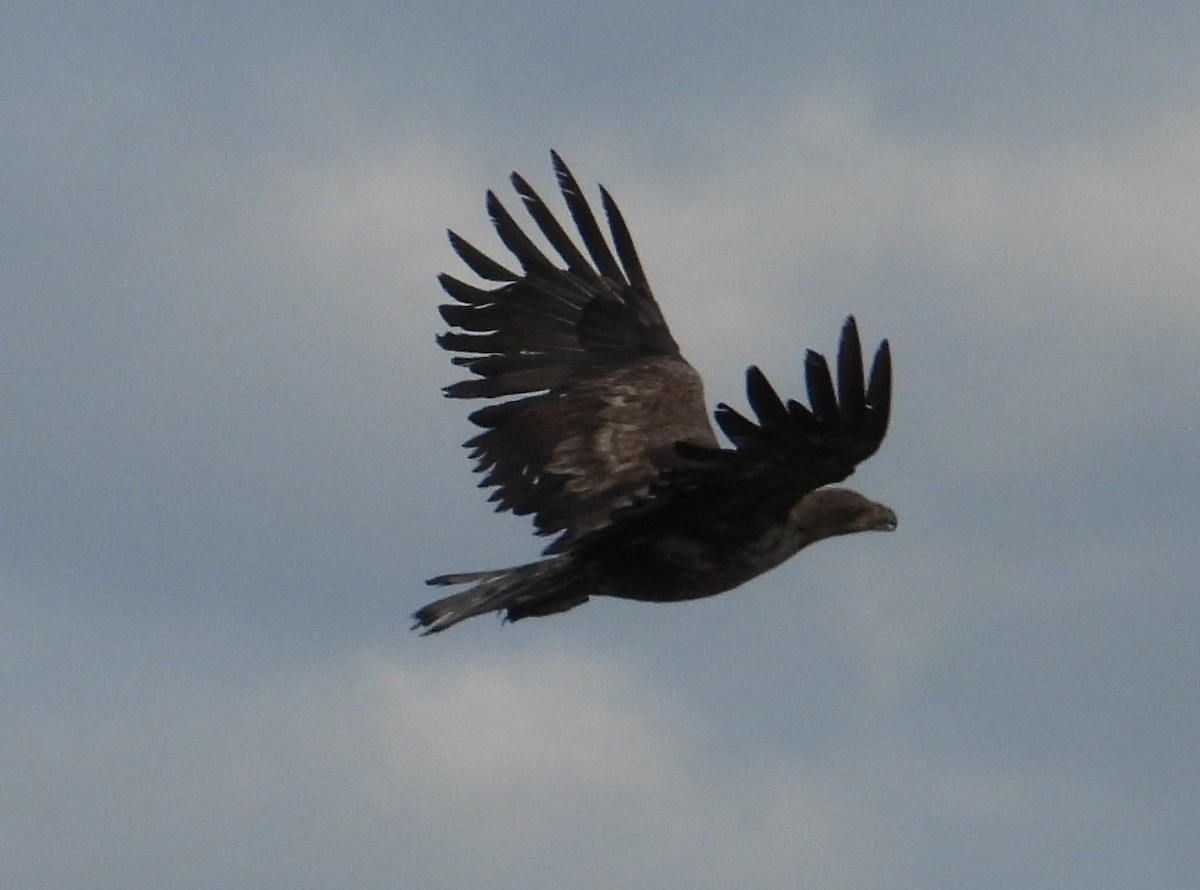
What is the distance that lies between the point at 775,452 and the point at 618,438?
2.63 meters

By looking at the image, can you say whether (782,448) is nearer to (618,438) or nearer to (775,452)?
(775,452)

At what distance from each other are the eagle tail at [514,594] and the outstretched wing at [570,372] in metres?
0.43

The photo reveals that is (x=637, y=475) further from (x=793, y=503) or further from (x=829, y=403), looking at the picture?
(x=829, y=403)

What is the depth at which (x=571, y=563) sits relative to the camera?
12867mm

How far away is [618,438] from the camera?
1438 cm

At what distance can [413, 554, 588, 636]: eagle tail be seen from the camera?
41.3ft

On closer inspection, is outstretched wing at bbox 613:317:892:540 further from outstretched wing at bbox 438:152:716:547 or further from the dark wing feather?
outstretched wing at bbox 438:152:716:547

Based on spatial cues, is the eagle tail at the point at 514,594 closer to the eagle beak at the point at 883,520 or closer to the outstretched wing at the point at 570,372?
the outstretched wing at the point at 570,372

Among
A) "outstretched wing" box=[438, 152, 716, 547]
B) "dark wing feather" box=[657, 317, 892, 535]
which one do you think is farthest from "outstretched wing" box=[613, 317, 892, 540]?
"outstretched wing" box=[438, 152, 716, 547]

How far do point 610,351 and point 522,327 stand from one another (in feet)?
1.67

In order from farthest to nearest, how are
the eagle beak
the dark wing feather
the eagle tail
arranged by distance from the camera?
the eagle beak, the eagle tail, the dark wing feather

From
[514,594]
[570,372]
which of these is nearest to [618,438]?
[570,372]

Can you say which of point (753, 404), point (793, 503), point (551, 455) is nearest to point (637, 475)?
point (551, 455)

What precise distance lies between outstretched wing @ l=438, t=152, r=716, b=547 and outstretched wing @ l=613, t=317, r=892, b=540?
92 centimetres
